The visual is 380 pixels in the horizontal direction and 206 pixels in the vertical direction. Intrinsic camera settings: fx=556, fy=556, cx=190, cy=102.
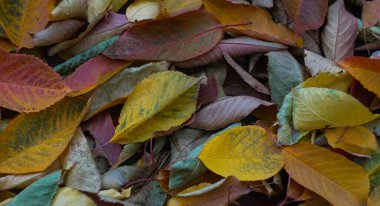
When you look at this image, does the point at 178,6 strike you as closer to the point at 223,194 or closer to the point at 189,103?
the point at 189,103

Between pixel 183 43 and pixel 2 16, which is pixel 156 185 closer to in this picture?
pixel 183 43

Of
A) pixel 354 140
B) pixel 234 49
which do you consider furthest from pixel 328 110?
pixel 234 49

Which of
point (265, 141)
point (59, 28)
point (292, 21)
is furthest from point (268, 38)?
point (59, 28)

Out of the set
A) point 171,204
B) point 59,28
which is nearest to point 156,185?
point 171,204

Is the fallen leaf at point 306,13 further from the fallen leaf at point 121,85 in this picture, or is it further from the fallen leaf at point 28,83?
the fallen leaf at point 28,83

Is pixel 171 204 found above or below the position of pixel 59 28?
below
